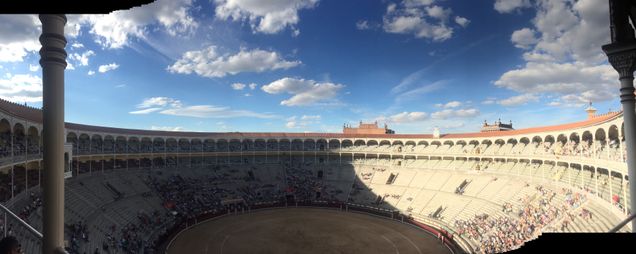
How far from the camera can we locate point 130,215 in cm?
3375

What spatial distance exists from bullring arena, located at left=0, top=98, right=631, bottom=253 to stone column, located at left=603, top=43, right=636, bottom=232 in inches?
717

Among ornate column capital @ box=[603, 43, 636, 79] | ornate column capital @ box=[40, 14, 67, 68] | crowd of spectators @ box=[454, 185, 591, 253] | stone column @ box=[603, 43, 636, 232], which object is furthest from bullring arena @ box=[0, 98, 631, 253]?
ornate column capital @ box=[603, 43, 636, 79]

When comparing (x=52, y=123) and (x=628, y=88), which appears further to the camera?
(x=628, y=88)

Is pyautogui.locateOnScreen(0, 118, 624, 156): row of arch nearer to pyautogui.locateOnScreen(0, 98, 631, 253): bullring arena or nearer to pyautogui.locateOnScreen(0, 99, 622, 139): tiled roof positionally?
pyautogui.locateOnScreen(0, 98, 631, 253): bullring arena

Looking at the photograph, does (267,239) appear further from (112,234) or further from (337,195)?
(337,195)

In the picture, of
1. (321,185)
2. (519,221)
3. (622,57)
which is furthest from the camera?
(321,185)

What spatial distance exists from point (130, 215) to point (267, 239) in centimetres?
1437

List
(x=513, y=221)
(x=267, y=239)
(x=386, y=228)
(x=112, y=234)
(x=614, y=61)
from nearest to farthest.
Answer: (x=614, y=61), (x=112, y=234), (x=513, y=221), (x=267, y=239), (x=386, y=228)

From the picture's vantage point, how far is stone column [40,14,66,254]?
4949mm

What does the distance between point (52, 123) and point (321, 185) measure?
50.1m

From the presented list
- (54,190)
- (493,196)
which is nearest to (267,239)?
(493,196)

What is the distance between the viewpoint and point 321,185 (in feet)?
177

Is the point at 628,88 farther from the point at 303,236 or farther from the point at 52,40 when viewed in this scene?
the point at 303,236

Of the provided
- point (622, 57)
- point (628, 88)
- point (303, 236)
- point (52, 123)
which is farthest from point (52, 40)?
point (303, 236)
